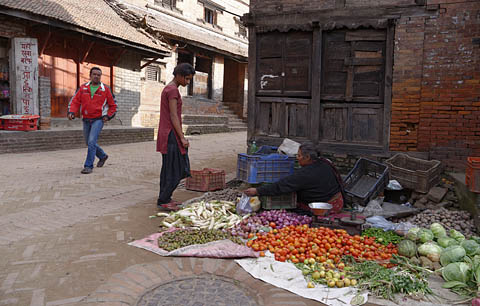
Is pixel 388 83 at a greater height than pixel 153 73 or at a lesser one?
lesser

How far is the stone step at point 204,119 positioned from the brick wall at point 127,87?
8.59 ft

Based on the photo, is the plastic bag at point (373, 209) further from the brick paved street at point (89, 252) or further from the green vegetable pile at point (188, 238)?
the brick paved street at point (89, 252)

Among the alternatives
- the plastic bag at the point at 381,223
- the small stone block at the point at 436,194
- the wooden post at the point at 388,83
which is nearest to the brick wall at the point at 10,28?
the wooden post at the point at 388,83

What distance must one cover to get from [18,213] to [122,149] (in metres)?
7.20

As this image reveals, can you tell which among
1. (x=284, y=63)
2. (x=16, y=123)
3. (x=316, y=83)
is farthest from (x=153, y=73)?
(x=316, y=83)

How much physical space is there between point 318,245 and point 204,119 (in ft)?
52.5

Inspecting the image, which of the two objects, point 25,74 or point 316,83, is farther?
point 25,74

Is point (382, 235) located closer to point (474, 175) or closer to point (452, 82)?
point (474, 175)

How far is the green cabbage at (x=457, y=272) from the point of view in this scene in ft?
10.5

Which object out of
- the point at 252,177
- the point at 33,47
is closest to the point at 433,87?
the point at 252,177

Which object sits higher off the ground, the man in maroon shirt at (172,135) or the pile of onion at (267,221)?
the man in maroon shirt at (172,135)

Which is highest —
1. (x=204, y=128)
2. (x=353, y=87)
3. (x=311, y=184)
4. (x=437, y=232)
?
(x=353, y=87)

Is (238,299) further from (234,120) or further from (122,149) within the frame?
(234,120)

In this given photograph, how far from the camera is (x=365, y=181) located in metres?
6.66
